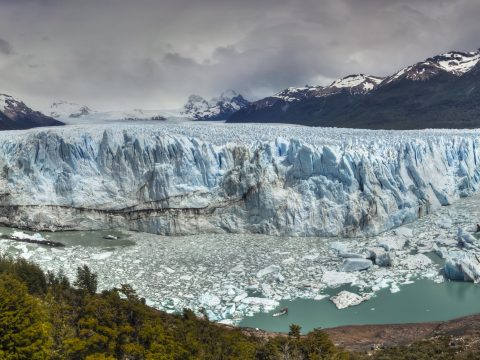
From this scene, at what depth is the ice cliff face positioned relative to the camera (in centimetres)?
2419

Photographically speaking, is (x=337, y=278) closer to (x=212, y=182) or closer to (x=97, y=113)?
(x=212, y=182)

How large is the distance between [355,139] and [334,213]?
5.86 metres

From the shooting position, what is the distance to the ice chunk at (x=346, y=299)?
16.1m

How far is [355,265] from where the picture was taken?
1866cm

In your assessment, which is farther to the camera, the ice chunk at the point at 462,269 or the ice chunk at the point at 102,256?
the ice chunk at the point at 102,256

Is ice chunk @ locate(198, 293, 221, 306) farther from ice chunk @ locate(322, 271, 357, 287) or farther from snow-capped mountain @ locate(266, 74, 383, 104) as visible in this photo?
snow-capped mountain @ locate(266, 74, 383, 104)

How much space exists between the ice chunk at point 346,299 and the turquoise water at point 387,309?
6.1 inches

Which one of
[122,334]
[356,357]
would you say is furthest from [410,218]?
[122,334]

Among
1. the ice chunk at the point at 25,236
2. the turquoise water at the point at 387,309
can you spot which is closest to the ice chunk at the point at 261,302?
the turquoise water at the point at 387,309

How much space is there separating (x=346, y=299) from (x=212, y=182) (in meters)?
11.7

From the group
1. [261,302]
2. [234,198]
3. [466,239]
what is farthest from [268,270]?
[466,239]

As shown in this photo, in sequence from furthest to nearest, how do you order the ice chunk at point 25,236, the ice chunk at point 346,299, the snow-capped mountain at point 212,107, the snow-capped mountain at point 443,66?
the snow-capped mountain at point 212,107, the snow-capped mountain at point 443,66, the ice chunk at point 25,236, the ice chunk at point 346,299

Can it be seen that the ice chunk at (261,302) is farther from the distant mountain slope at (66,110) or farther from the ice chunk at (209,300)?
the distant mountain slope at (66,110)

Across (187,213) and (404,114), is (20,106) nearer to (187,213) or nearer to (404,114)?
(404,114)
